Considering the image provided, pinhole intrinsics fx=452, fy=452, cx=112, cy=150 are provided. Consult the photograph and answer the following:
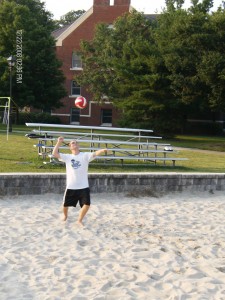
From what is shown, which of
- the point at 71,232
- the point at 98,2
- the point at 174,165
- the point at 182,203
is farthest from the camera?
the point at 98,2

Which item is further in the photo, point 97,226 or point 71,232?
point 97,226

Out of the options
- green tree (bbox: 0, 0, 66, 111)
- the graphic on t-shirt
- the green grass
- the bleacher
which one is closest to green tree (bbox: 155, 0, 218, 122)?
the green grass

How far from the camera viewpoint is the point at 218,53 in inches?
897

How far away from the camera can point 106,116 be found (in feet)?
146

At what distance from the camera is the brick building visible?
143ft

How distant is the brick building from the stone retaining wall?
30.7m

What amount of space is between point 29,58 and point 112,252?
30.3 metres

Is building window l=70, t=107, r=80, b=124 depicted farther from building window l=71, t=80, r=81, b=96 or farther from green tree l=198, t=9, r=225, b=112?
green tree l=198, t=9, r=225, b=112

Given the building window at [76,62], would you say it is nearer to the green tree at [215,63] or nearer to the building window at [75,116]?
the building window at [75,116]

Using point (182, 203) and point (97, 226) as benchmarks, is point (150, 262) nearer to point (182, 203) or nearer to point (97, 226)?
point (97, 226)

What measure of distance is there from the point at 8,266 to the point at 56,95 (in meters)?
31.5

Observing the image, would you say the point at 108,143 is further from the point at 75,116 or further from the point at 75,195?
the point at 75,116


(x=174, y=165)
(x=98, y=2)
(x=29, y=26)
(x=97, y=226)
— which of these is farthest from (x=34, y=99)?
(x=97, y=226)

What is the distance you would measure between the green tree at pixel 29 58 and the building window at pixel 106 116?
7.61m
